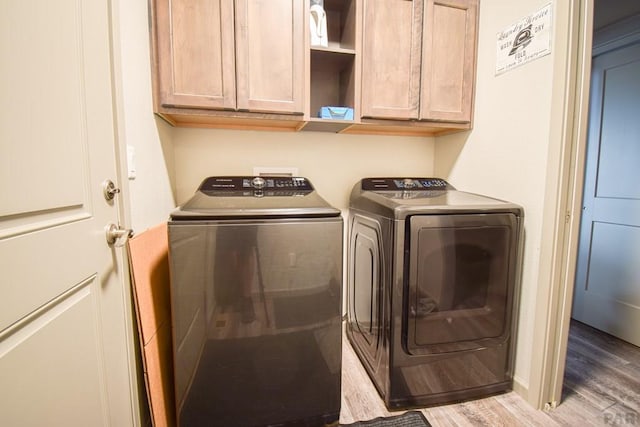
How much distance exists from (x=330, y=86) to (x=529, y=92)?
44.5 inches

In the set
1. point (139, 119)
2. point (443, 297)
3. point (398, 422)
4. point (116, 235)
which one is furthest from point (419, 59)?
point (398, 422)

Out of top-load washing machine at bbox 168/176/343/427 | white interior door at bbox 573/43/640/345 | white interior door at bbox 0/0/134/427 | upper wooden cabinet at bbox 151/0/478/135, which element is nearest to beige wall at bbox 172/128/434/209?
upper wooden cabinet at bbox 151/0/478/135

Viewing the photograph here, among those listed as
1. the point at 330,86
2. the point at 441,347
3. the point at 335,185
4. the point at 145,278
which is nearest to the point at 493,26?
the point at 330,86

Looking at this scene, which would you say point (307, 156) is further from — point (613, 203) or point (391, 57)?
point (613, 203)

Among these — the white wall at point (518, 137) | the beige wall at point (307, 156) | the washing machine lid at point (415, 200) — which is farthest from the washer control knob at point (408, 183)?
the white wall at point (518, 137)

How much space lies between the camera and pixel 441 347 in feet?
4.52

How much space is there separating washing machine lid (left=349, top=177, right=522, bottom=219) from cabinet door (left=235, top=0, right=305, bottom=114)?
67 centimetres

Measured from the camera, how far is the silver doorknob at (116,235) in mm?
891

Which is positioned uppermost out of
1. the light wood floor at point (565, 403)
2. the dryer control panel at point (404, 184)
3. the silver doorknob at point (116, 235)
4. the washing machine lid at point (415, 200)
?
the dryer control panel at point (404, 184)

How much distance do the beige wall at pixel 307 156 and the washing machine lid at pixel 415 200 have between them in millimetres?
187

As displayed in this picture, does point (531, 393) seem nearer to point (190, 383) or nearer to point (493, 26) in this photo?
point (190, 383)

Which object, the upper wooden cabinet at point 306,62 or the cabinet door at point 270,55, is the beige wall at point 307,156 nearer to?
the upper wooden cabinet at point 306,62

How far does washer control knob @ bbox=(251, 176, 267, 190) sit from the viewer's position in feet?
5.48

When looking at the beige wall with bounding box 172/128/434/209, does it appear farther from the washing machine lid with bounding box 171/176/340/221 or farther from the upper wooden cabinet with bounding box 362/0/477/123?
the upper wooden cabinet with bounding box 362/0/477/123
